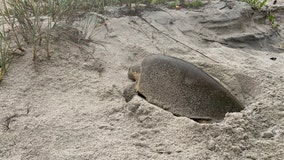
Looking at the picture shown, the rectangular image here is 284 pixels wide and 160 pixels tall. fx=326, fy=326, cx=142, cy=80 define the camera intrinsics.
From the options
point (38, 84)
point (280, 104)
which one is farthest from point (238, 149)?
point (38, 84)

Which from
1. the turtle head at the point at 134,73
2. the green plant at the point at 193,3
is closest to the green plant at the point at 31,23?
the turtle head at the point at 134,73

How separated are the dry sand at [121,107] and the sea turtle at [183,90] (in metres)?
0.10

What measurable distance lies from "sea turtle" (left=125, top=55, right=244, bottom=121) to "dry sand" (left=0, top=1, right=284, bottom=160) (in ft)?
0.31

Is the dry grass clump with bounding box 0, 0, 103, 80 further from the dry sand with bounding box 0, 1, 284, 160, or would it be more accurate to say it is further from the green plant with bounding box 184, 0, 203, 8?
the green plant with bounding box 184, 0, 203, 8

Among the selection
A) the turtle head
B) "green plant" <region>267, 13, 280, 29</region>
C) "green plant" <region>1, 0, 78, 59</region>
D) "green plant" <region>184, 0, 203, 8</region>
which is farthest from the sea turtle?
"green plant" <region>267, 13, 280, 29</region>

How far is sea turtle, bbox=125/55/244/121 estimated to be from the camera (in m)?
2.04

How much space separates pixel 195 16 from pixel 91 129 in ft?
7.47

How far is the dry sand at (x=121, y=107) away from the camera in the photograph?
68.6 inches

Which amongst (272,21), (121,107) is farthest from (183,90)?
(272,21)

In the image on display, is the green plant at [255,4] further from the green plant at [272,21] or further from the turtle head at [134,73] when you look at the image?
the turtle head at [134,73]

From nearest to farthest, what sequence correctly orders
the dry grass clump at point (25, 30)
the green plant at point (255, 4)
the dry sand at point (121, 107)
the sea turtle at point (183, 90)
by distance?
the dry sand at point (121, 107), the sea turtle at point (183, 90), the dry grass clump at point (25, 30), the green plant at point (255, 4)

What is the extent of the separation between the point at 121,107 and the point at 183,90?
0.42 metres

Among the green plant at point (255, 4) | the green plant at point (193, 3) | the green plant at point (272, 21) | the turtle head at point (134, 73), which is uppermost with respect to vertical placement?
the green plant at point (193, 3)

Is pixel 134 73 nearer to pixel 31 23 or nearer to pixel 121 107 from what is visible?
pixel 121 107
